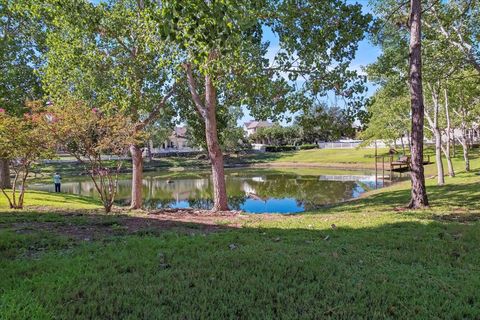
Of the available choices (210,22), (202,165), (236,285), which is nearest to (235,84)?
(210,22)

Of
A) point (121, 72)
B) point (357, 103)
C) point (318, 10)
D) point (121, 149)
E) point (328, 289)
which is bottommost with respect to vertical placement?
point (328, 289)

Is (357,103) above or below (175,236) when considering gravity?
above

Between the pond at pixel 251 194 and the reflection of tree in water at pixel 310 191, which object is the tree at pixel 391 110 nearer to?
the reflection of tree in water at pixel 310 191

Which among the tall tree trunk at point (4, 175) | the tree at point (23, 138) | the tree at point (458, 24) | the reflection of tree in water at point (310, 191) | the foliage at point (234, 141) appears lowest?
the reflection of tree in water at point (310, 191)

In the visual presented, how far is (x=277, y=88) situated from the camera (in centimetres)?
1190

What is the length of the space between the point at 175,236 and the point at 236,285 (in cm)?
297

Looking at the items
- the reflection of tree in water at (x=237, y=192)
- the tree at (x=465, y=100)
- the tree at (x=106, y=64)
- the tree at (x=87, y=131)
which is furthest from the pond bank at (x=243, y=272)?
the reflection of tree in water at (x=237, y=192)

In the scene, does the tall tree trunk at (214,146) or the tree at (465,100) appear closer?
the tall tree trunk at (214,146)

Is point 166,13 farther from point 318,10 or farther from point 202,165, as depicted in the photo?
point 202,165

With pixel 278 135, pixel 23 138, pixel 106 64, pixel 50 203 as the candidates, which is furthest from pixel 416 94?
pixel 278 135

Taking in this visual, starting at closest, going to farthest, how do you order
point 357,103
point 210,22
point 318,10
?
point 210,22, point 318,10, point 357,103

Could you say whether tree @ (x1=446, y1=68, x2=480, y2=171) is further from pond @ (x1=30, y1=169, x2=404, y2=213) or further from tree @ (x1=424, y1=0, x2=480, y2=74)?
pond @ (x1=30, y1=169, x2=404, y2=213)

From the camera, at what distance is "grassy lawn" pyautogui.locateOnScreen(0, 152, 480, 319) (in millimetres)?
3438

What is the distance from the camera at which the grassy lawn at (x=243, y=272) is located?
3.44m
